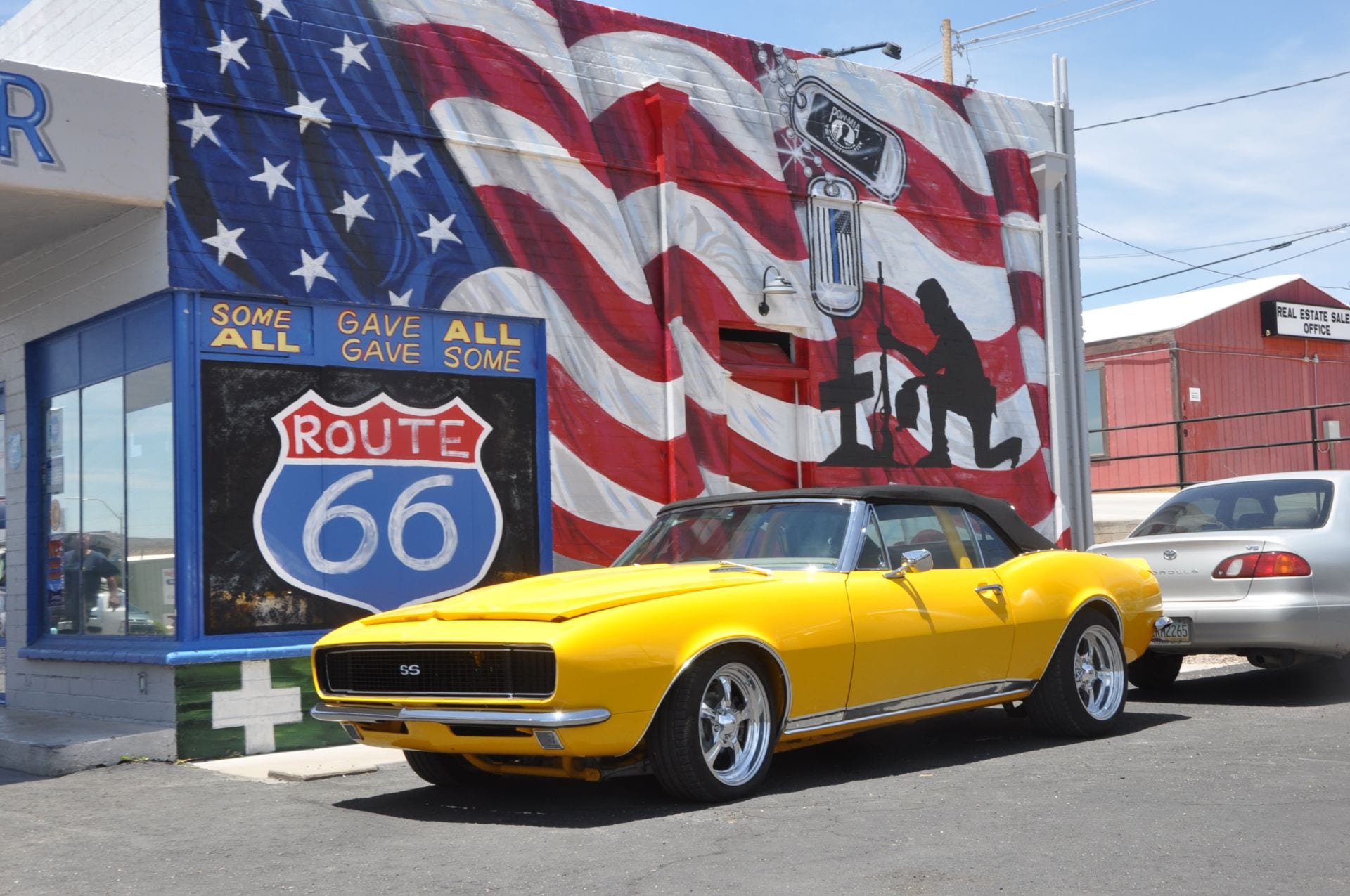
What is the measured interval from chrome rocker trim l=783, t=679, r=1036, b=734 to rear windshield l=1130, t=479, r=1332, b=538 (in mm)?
2761

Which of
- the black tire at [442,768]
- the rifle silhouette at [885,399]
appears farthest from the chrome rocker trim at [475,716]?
the rifle silhouette at [885,399]

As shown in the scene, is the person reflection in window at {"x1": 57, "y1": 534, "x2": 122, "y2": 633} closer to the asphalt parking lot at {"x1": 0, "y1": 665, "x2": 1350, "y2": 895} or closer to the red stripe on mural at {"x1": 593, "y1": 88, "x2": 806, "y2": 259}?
the asphalt parking lot at {"x1": 0, "y1": 665, "x2": 1350, "y2": 895}

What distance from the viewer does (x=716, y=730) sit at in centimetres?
596

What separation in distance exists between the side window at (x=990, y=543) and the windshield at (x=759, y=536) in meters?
0.95

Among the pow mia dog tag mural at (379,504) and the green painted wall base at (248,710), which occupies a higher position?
the pow mia dog tag mural at (379,504)

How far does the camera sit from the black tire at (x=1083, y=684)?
7.46 m

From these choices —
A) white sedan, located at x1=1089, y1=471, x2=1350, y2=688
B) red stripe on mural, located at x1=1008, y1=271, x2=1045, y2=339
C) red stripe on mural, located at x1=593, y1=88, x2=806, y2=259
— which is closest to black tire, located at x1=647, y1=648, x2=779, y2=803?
white sedan, located at x1=1089, y1=471, x2=1350, y2=688

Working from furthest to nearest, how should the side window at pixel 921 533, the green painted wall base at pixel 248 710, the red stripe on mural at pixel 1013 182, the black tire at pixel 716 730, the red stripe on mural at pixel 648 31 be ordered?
the red stripe on mural at pixel 1013 182, the red stripe on mural at pixel 648 31, the green painted wall base at pixel 248 710, the side window at pixel 921 533, the black tire at pixel 716 730

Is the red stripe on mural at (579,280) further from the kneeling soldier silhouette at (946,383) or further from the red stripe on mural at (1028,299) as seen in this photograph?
the red stripe on mural at (1028,299)

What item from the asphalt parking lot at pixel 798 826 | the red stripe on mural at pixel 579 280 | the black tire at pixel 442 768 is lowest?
the asphalt parking lot at pixel 798 826

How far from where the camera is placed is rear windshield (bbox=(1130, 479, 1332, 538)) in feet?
30.0

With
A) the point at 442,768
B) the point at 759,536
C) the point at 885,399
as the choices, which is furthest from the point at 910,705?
the point at 885,399

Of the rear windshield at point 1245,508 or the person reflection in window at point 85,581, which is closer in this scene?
the rear windshield at point 1245,508

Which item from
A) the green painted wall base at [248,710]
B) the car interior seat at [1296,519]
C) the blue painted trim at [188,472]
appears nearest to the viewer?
the green painted wall base at [248,710]
